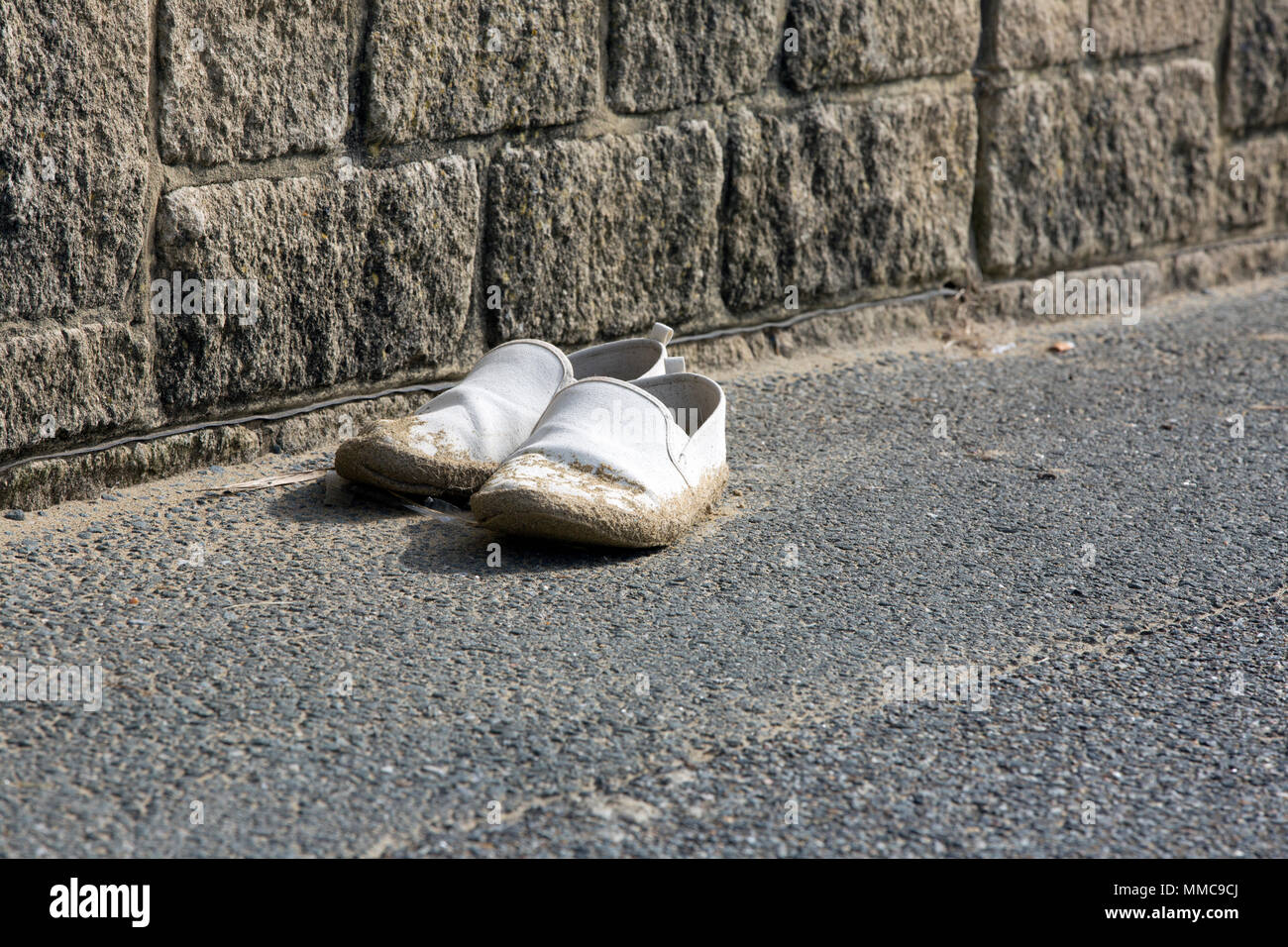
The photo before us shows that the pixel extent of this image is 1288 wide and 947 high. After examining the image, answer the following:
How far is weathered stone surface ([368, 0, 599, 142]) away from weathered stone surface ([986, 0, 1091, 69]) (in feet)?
4.45

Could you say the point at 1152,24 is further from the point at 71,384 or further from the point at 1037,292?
the point at 71,384

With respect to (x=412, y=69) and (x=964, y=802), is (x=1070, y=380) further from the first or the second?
(x=964, y=802)

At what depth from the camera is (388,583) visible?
6.48ft

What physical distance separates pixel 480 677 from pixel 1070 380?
6.86 ft

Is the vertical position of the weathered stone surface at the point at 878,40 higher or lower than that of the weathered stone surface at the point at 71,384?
→ higher

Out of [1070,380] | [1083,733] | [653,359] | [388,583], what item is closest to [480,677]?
[388,583]

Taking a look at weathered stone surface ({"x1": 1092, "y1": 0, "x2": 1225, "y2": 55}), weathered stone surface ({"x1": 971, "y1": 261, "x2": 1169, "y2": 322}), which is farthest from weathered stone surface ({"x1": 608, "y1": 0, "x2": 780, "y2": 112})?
weathered stone surface ({"x1": 1092, "y1": 0, "x2": 1225, "y2": 55})

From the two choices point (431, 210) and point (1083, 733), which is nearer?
point (1083, 733)

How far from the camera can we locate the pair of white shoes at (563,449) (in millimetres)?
2043

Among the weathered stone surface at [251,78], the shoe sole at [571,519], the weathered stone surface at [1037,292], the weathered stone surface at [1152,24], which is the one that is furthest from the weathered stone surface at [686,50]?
the weathered stone surface at [1152,24]

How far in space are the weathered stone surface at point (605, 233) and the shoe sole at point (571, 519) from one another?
31.9 inches

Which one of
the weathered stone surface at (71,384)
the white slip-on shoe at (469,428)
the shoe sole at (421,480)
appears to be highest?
the weathered stone surface at (71,384)

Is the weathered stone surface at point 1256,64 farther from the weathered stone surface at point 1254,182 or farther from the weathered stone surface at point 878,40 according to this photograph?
the weathered stone surface at point 878,40

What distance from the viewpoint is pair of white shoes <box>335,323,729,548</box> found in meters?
2.04
